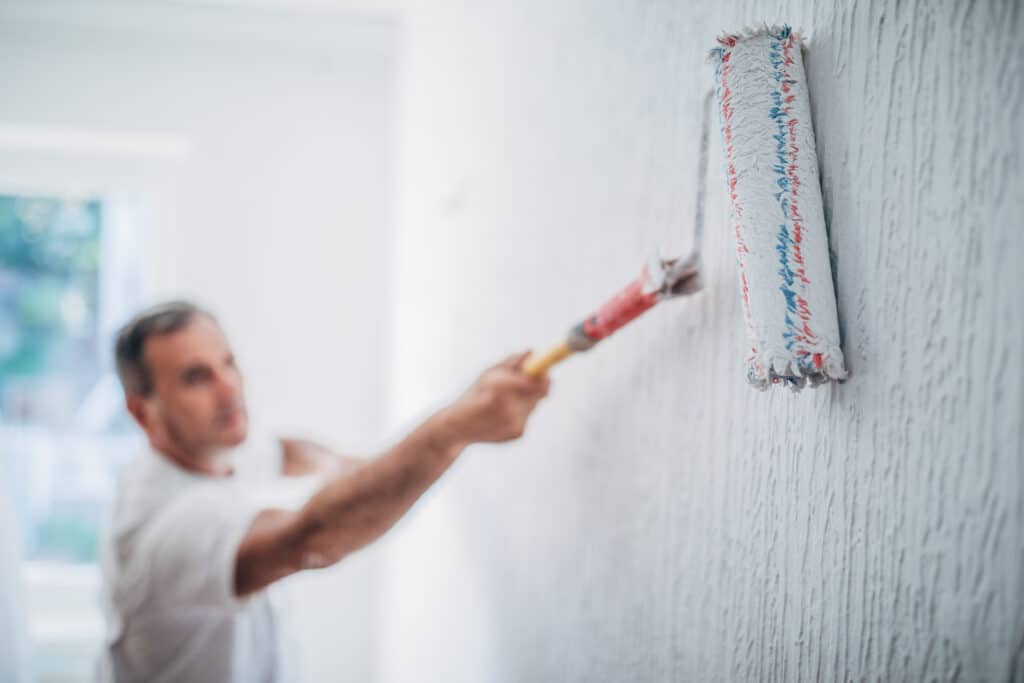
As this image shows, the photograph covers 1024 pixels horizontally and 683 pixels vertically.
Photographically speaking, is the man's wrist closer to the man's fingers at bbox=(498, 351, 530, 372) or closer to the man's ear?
the man's fingers at bbox=(498, 351, 530, 372)

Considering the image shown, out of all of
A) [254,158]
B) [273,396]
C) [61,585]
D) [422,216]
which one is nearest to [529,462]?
[422,216]

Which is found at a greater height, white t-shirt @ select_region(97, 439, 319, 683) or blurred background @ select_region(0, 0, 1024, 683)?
blurred background @ select_region(0, 0, 1024, 683)

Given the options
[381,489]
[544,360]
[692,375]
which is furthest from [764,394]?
[381,489]

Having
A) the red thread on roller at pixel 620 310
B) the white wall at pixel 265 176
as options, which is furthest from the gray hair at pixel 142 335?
the white wall at pixel 265 176

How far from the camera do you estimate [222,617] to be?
960 millimetres

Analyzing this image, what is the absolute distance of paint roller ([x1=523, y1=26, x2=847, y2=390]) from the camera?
0.24 m

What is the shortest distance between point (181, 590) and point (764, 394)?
0.80 metres

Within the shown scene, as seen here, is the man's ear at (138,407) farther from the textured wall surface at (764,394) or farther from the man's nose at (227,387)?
the textured wall surface at (764,394)

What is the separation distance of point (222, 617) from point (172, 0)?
5.87ft

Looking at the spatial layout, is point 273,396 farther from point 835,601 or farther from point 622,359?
point 835,601

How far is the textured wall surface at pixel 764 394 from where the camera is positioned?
19 centimetres

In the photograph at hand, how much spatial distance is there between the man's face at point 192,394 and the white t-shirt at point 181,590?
50mm

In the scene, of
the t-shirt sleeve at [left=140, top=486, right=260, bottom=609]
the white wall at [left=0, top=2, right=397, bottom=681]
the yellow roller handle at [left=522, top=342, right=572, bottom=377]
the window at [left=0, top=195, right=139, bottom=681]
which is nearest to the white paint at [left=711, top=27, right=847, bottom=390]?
the yellow roller handle at [left=522, top=342, right=572, bottom=377]

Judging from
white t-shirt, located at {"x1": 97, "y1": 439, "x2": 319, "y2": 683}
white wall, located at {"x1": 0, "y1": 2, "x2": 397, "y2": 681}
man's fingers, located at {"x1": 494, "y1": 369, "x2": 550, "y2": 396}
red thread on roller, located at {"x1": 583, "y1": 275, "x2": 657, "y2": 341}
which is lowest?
white t-shirt, located at {"x1": 97, "y1": 439, "x2": 319, "y2": 683}
